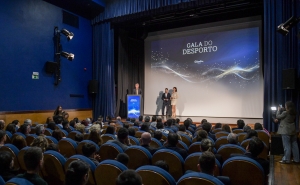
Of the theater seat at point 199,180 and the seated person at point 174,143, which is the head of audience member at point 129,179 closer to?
the theater seat at point 199,180

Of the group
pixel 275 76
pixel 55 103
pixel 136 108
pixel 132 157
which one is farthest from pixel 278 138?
pixel 55 103

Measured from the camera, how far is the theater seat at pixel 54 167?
8.64ft

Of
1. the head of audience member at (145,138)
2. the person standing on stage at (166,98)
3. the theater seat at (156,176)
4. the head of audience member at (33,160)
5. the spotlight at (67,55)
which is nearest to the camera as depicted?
the theater seat at (156,176)

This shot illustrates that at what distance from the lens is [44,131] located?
499 cm

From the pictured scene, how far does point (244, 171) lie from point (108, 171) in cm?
125

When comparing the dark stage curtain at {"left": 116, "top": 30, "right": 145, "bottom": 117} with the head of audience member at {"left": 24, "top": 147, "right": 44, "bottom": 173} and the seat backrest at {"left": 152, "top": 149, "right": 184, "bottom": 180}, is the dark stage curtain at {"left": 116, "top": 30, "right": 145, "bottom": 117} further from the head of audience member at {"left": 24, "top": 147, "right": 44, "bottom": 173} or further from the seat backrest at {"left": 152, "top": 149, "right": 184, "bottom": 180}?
the head of audience member at {"left": 24, "top": 147, "right": 44, "bottom": 173}

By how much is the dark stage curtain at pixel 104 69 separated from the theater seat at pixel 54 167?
8.03m

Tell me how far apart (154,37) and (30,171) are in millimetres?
10402

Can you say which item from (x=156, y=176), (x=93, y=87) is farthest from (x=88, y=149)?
(x=93, y=87)

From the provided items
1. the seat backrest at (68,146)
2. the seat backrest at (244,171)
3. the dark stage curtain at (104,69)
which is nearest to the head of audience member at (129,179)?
the seat backrest at (244,171)

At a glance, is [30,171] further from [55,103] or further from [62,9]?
[62,9]

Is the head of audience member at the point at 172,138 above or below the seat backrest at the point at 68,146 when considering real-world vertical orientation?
above

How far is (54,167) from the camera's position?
2.68m

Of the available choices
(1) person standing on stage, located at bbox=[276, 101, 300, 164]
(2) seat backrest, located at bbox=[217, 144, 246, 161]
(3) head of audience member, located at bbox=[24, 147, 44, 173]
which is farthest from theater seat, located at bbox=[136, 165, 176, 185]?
(1) person standing on stage, located at bbox=[276, 101, 300, 164]
